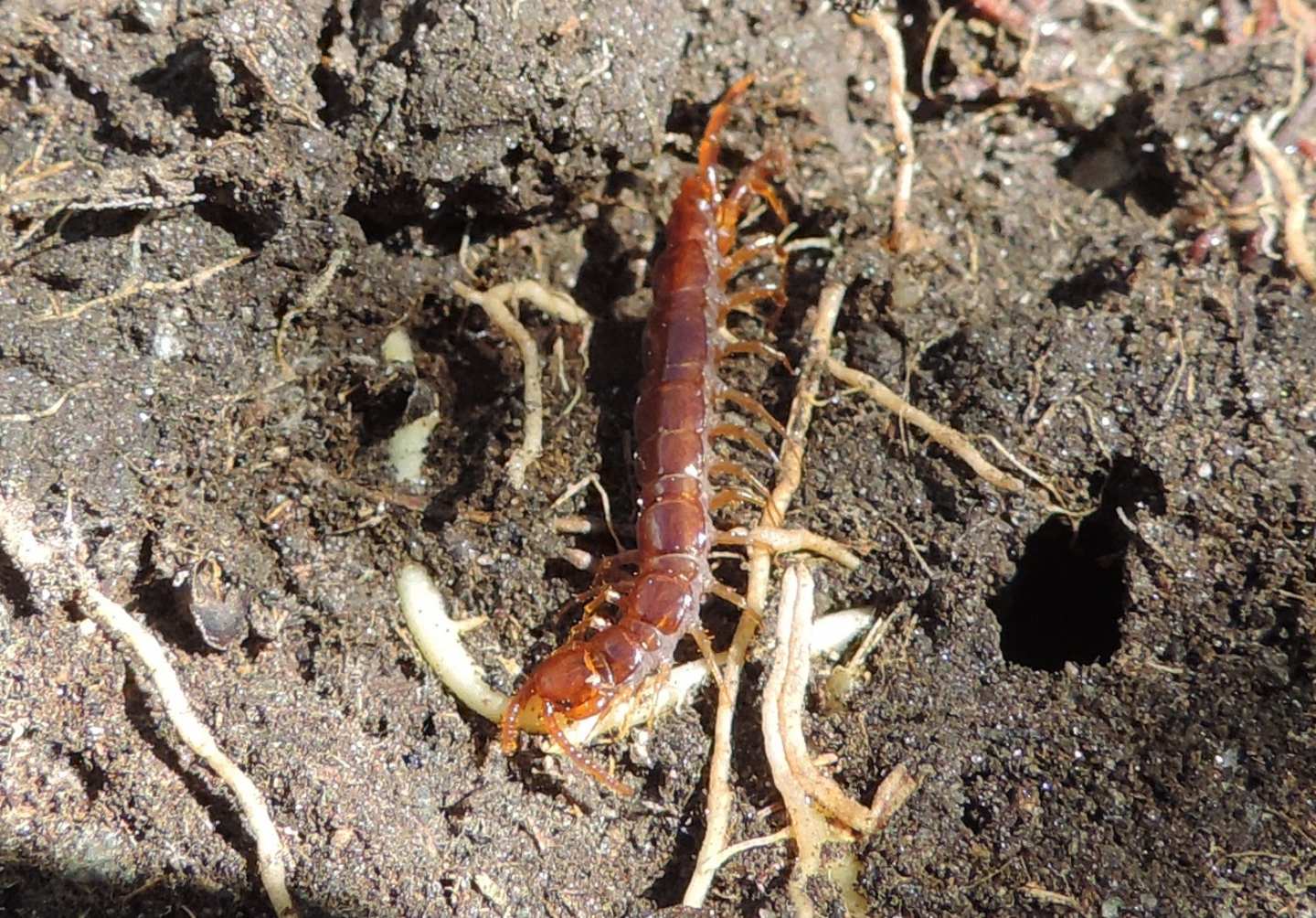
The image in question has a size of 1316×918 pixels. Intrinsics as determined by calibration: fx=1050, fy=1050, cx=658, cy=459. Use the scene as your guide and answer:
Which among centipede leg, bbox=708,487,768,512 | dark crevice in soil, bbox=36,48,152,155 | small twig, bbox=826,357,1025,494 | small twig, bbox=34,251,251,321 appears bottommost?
centipede leg, bbox=708,487,768,512

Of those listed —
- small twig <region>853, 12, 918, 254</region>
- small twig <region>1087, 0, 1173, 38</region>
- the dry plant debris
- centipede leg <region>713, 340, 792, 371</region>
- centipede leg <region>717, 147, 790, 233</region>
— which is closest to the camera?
the dry plant debris

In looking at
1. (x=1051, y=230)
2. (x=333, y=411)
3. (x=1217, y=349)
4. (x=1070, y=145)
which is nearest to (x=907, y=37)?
(x=1070, y=145)

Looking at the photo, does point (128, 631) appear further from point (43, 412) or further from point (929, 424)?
point (929, 424)

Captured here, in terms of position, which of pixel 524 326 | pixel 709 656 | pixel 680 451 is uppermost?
pixel 524 326

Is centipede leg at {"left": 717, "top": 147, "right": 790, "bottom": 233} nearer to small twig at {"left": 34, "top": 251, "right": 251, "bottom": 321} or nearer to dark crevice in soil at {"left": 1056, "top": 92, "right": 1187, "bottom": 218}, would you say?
dark crevice in soil at {"left": 1056, "top": 92, "right": 1187, "bottom": 218}

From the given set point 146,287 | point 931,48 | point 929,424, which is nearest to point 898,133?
point 931,48

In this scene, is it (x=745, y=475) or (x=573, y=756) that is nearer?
(x=573, y=756)

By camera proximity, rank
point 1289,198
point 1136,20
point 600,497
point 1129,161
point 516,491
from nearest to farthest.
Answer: point 516,491
point 600,497
point 1289,198
point 1129,161
point 1136,20

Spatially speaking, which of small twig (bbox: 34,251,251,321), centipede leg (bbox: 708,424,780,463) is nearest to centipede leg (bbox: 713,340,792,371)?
centipede leg (bbox: 708,424,780,463)
